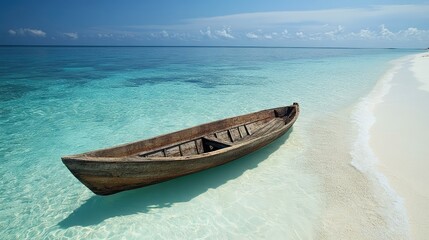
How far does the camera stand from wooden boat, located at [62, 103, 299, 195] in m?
5.30

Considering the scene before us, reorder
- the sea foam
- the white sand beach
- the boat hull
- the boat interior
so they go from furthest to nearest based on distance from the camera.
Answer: the boat interior, the white sand beach, the sea foam, the boat hull

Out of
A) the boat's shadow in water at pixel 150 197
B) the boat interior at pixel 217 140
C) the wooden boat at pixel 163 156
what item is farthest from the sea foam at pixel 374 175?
the boat's shadow in water at pixel 150 197

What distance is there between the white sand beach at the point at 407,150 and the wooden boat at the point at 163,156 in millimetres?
3188

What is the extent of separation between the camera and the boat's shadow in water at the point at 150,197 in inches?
233

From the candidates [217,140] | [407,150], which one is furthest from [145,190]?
[407,150]

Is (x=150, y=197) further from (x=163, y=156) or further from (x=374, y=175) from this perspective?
(x=374, y=175)

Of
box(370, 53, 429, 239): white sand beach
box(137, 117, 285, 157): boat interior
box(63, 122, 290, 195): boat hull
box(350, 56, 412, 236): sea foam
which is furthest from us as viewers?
box(137, 117, 285, 157): boat interior

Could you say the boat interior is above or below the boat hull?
below

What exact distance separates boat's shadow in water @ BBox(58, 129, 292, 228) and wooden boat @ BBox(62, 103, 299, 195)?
46 cm

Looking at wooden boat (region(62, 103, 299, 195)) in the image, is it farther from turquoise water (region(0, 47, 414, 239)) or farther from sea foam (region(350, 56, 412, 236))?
sea foam (region(350, 56, 412, 236))

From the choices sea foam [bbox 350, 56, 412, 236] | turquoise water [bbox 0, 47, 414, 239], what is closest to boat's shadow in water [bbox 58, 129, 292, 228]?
turquoise water [bbox 0, 47, 414, 239]

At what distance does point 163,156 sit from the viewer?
7305mm

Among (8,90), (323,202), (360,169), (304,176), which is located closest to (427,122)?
(360,169)

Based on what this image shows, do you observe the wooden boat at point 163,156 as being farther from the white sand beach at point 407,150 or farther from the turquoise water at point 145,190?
the white sand beach at point 407,150
